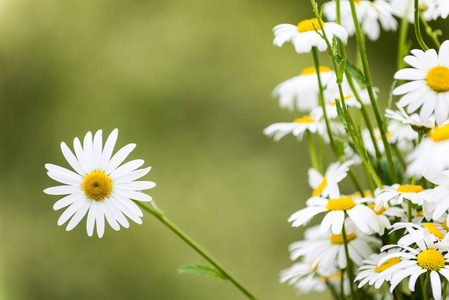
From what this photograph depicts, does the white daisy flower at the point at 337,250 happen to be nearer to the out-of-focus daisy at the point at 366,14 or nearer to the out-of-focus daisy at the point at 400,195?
the out-of-focus daisy at the point at 400,195

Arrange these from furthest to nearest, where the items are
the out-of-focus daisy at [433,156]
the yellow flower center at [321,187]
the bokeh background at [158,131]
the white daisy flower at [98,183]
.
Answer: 1. the bokeh background at [158,131]
2. the yellow flower center at [321,187]
3. the white daisy flower at [98,183]
4. the out-of-focus daisy at [433,156]

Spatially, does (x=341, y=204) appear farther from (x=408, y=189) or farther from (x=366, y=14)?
(x=366, y=14)

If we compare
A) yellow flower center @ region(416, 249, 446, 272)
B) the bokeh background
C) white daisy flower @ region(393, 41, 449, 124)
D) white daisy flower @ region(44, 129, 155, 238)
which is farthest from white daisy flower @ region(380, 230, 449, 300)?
the bokeh background

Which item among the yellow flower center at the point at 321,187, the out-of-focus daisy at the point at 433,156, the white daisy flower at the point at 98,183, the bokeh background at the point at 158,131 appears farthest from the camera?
the bokeh background at the point at 158,131

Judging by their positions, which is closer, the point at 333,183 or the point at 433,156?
the point at 433,156

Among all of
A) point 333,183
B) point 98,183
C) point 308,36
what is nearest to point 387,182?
point 333,183

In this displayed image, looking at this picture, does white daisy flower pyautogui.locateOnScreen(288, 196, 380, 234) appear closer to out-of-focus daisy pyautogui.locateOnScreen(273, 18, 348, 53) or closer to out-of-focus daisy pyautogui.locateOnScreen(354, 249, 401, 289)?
out-of-focus daisy pyautogui.locateOnScreen(354, 249, 401, 289)

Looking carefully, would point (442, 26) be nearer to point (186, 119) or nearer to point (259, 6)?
point (259, 6)

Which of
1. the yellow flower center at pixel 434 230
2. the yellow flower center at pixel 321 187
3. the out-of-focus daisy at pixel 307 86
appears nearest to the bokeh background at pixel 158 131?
the out-of-focus daisy at pixel 307 86
